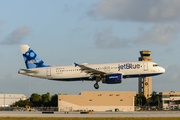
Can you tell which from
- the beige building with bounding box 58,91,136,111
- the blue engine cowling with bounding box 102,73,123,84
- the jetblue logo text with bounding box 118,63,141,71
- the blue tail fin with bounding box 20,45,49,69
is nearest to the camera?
the blue engine cowling with bounding box 102,73,123,84

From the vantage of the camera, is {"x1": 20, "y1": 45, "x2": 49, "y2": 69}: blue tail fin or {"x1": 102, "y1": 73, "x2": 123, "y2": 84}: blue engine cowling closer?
{"x1": 102, "y1": 73, "x2": 123, "y2": 84}: blue engine cowling

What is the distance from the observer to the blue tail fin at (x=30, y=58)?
70500mm

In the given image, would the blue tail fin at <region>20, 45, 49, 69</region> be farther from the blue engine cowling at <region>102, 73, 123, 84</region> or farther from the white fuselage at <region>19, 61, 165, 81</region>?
the blue engine cowling at <region>102, 73, 123, 84</region>

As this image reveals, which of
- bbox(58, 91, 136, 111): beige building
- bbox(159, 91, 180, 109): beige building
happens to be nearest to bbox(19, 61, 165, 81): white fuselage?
bbox(58, 91, 136, 111): beige building

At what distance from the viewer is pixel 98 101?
336 ft

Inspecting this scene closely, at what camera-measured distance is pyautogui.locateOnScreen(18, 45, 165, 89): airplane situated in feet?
205

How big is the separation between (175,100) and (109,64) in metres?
123

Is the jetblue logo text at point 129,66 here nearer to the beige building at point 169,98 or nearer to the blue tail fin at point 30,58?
the blue tail fin at point 30,58

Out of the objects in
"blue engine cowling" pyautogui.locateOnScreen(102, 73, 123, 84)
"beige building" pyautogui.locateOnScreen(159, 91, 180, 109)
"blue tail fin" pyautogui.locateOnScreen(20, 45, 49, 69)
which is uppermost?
"blue tail fin" pyautogui.locateOnScreen(20, 45, 49, 69)

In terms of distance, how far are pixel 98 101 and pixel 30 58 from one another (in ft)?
124

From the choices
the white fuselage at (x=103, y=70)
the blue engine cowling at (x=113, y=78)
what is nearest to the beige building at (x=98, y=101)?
the white fuselage at (x=103, y=70)

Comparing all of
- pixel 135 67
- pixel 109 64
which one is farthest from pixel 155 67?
pixel 109 64

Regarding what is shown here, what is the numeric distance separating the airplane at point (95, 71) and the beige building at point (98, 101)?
3528 cm

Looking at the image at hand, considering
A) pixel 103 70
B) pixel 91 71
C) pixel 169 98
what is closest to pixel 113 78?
pixel 103 70
